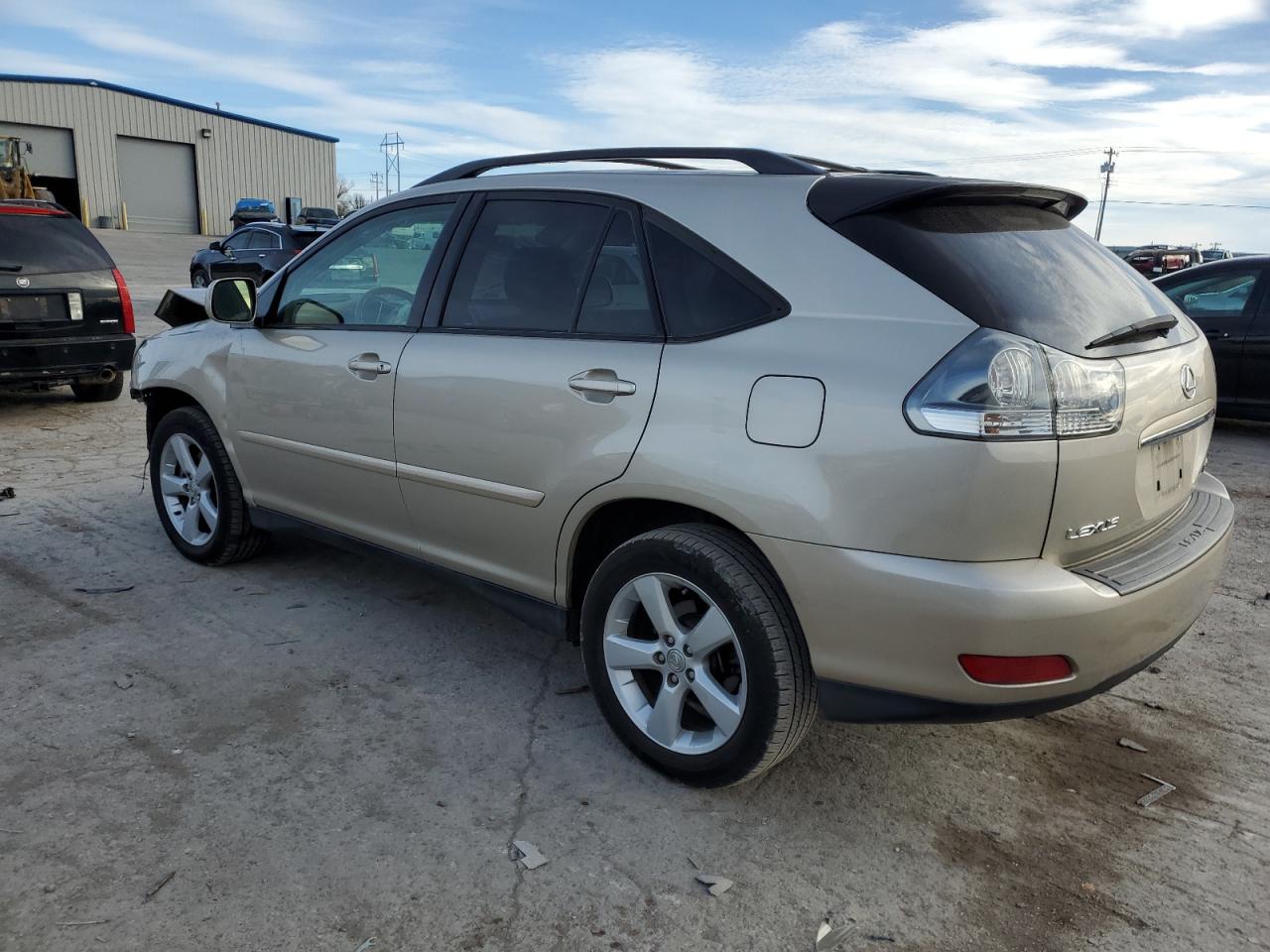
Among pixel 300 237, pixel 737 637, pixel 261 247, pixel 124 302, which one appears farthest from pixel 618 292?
pixel 261 247

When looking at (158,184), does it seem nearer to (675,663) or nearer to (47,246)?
(47,246)

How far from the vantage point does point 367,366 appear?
12.2 feet

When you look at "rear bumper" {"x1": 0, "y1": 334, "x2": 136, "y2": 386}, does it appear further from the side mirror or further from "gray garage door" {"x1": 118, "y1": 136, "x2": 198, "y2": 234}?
"gray garage door" {"x1": 118, "y1": 136, "x2": 198, "y2": 234}

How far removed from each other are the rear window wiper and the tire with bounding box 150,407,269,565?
3639 millimetres

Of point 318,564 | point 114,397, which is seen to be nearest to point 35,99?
point 114,397

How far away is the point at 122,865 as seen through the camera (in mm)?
2578

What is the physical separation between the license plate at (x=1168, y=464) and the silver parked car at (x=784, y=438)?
2 centimetres

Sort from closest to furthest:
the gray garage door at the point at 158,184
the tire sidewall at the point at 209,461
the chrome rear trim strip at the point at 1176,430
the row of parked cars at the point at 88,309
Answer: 1. the chrome rear trim strip at the point at 1176,430
2. the tire sidewall at the point at 209,461
3. the row of parked cars at the point at 88,309
4. the gray garage door at the point at 158,184

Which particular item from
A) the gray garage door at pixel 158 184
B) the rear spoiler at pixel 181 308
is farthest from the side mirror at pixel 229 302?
the gray garage door at pixel 158 184

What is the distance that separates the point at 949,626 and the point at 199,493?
3728mm

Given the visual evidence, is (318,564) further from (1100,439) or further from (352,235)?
(1100,439)

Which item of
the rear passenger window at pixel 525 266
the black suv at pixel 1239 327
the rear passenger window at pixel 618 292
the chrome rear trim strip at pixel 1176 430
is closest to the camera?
the chrome rear trim strip at pixel 1176 430

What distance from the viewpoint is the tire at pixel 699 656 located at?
2684 millimetres

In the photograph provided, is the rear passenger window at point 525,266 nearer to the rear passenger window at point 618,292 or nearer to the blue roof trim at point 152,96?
the rear passenger window at point 618,292
